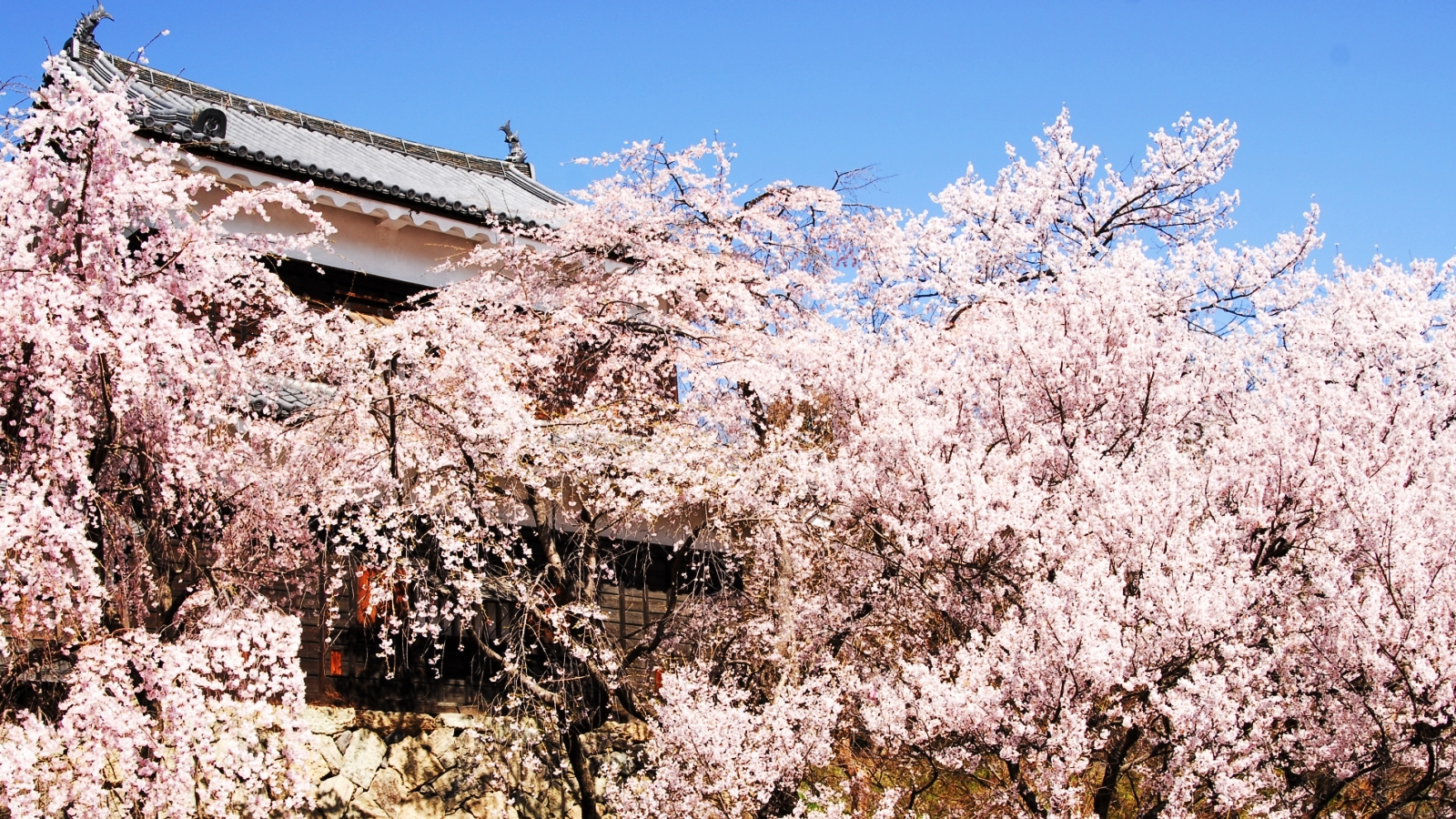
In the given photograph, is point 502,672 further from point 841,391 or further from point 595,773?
point 841,391

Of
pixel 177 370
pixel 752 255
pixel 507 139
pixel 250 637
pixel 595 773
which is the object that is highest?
pixel 507 139

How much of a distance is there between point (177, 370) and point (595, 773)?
6152mm

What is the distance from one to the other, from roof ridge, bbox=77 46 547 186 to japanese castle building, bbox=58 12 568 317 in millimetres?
17

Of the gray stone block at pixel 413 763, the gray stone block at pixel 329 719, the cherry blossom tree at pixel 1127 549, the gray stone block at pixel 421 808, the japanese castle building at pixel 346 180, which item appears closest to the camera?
the cherry blossom tree at pixel 1127 549

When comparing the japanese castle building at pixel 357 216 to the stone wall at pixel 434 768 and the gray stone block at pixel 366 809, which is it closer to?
the stone wall at pixel 434 768

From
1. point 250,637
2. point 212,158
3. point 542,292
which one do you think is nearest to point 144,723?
point 250,637

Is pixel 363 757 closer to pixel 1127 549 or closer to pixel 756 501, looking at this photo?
pixel 756 501

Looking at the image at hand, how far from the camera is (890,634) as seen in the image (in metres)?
10.3

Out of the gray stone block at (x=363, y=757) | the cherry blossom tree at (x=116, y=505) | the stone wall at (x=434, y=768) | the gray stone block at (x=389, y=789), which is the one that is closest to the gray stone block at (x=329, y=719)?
the stone wall at (x=434, y=768)

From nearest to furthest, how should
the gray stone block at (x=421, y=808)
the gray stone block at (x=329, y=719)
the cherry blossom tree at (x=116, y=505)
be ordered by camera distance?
the cherry blossom tree at (x=116, y=505) < the gray stone block at (x=329, y=719) < the gray stone block at (x=421, y=808)

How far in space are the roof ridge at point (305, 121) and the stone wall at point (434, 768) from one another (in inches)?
361

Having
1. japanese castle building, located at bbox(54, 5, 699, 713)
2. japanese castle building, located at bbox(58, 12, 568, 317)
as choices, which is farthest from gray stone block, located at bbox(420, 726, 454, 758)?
japanese castle building, located at bbox(58, 12, 568, 317)

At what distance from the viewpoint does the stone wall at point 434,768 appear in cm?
934

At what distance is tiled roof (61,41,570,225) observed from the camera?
11.8 meters
